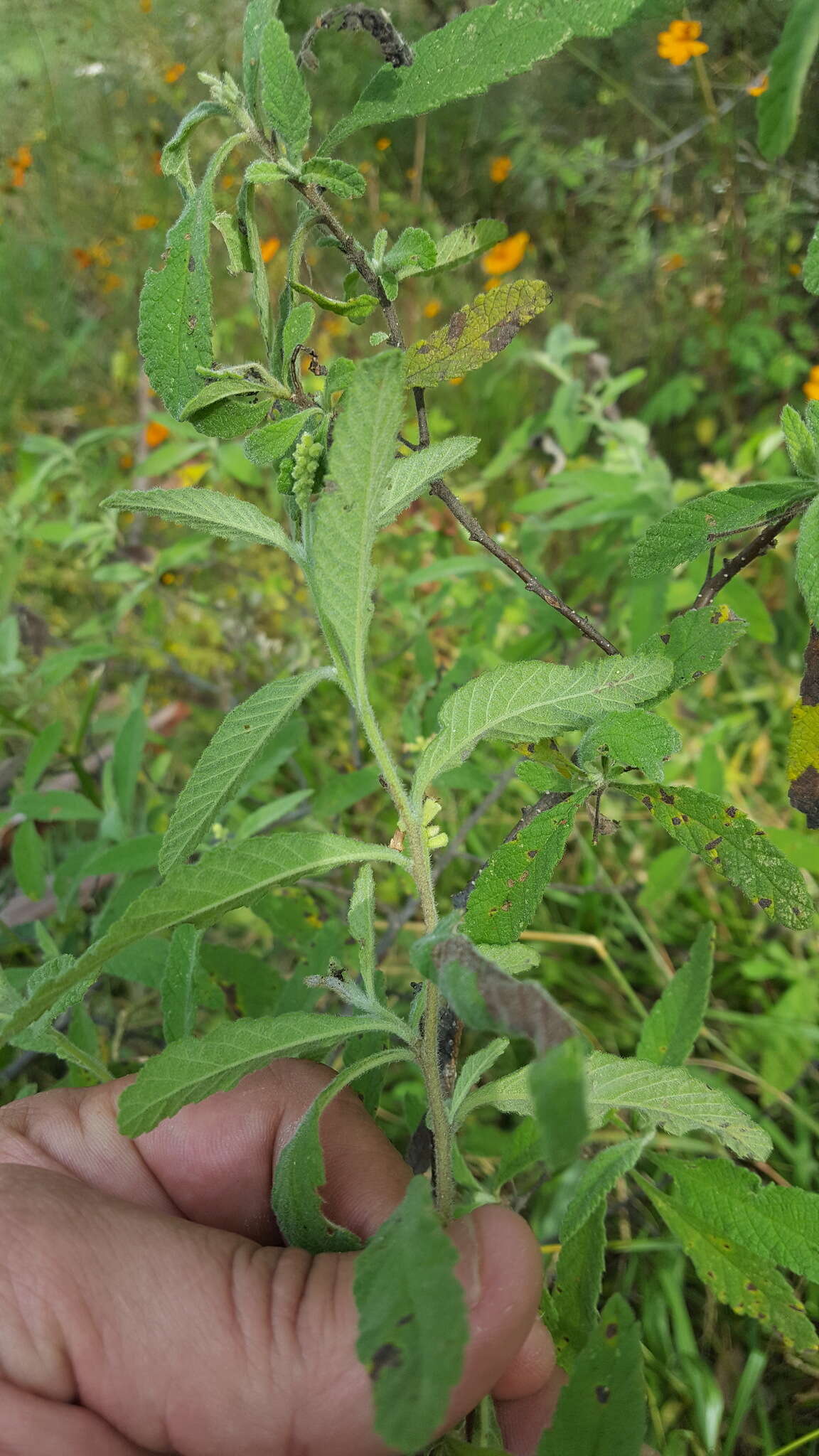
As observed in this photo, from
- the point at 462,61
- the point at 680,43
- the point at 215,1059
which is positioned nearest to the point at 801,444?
the point at 462,61

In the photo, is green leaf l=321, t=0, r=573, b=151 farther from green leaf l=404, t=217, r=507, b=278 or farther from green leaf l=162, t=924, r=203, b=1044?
green leaf l=162, t=924, r=203, b=1044

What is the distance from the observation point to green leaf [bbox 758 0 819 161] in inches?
22.5

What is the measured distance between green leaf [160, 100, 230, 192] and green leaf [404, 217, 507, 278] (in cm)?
21

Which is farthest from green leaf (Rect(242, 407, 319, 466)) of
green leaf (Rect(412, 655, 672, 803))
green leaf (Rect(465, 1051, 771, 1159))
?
green leaf (Rect(465, 1051, 771, 1159))

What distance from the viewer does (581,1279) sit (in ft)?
2.90

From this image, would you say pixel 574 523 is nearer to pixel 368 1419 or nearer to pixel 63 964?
pixel 63 964

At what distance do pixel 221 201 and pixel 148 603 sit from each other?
2610 mm

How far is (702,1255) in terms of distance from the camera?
0.98m

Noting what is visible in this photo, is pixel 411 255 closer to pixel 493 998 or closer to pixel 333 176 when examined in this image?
pixel 333 176

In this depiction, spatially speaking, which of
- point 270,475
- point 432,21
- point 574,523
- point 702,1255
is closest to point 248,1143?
point 702,1255

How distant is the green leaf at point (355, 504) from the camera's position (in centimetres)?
68

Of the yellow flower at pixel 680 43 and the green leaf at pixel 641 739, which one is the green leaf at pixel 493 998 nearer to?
the green leaf at pixel 641 739

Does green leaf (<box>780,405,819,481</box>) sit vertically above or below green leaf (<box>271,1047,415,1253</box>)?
above

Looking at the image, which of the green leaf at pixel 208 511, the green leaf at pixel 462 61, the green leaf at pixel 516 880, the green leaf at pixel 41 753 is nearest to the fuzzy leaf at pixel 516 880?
the green leaf at pixel 516 880
